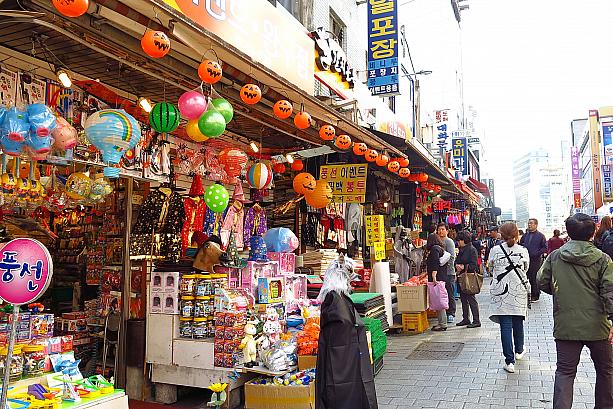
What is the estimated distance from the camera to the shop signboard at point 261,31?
5773 millimetres

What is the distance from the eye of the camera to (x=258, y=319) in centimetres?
711

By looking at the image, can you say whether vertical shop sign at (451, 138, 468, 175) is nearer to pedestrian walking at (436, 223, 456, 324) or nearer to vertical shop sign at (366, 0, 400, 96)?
vertical shop sign at (366, 0, 400, 96)

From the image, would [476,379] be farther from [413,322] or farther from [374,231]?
[374,231]

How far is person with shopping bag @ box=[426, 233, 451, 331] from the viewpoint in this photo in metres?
11.8

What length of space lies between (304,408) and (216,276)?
2.18 metres

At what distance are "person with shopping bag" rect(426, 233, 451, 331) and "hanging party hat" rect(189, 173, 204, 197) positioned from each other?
6.11 metres

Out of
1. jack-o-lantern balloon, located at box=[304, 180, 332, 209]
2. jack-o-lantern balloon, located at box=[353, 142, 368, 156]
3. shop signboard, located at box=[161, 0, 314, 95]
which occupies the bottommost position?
jack-o-lantern balloon, located at box=[304, 180, 332, 209]

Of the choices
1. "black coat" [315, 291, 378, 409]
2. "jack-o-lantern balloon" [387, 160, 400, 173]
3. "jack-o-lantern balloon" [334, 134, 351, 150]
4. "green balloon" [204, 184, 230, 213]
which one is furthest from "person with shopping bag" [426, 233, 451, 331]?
"black coat" [315, 291, 378, 409]

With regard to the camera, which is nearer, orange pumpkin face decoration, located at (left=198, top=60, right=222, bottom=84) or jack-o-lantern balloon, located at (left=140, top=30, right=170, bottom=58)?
jack-o-lantern balloon, located at (left=140, top=30, right=170, bottom=58)

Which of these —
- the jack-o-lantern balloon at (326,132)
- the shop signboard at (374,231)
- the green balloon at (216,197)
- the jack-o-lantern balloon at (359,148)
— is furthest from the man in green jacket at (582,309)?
the shop signboard at (374,231)

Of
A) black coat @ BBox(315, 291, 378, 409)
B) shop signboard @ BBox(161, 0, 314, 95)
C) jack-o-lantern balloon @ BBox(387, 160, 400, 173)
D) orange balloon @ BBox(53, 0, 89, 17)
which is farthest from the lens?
jack-o-lantern balloon @ BBox(387, 160, 400, 173)

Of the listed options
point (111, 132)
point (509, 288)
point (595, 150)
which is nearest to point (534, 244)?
point (509, 288)

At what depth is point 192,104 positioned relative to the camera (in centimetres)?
529

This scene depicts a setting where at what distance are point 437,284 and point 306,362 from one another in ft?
19.9
